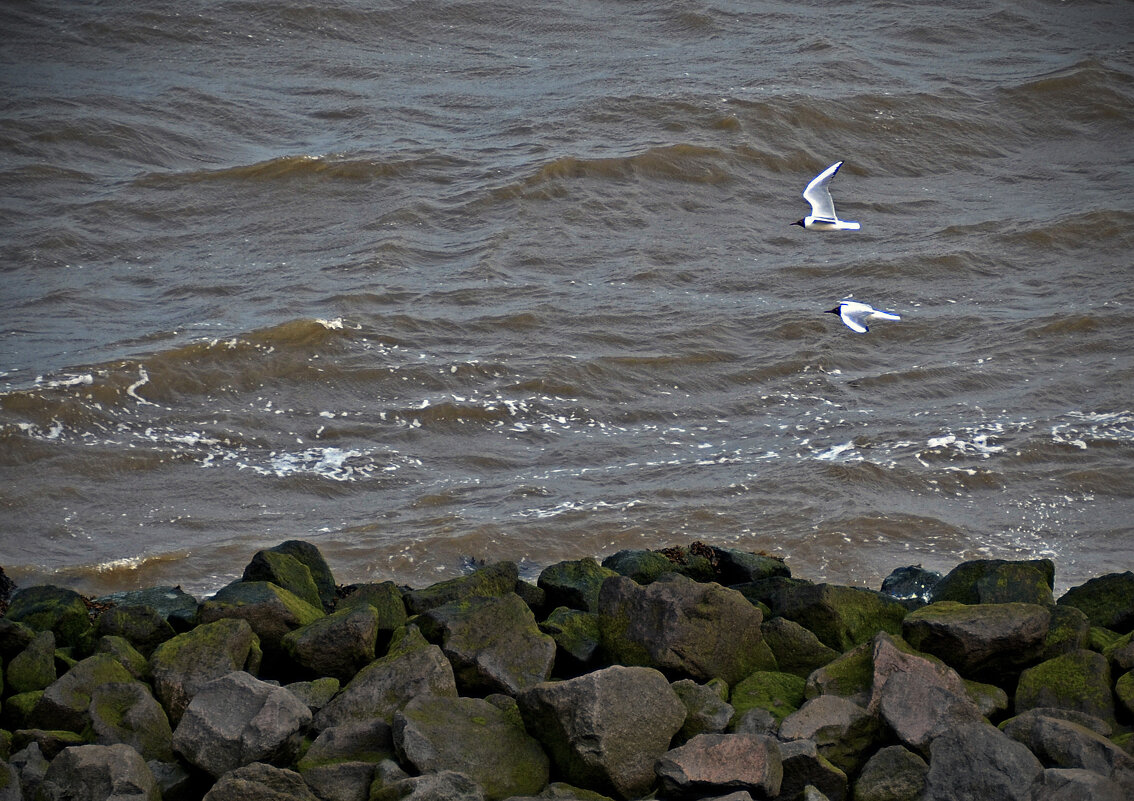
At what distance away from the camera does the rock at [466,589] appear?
520 cm

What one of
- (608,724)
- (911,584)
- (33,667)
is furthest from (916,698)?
(33,667)

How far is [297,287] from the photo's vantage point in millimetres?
A: 12375

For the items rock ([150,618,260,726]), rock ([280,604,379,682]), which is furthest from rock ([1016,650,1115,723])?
rock ([150,618,260,726])

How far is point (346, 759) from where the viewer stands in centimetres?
405

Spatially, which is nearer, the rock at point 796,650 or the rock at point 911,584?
the rock at point 796,650

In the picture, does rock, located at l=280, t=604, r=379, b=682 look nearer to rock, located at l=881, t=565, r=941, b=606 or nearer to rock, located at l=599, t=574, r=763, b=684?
rock, located at l=599, t=574, r=763, b=684

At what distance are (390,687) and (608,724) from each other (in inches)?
33.7

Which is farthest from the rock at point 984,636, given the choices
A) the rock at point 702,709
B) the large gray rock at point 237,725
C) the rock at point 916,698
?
the large gray rock at point 237,725

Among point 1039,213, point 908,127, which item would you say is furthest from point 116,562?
point 908,127

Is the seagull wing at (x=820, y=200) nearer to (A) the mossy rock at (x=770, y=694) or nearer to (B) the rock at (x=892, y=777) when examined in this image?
(A) the mossy rock at (x=770, y=694)

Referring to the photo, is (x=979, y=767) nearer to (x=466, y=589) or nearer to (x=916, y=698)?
(x=916, y=698)

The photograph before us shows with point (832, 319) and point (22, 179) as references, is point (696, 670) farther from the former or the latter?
point (22, 179)

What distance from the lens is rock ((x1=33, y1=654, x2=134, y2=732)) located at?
431cm

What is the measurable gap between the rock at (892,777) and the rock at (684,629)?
2.40 ft
